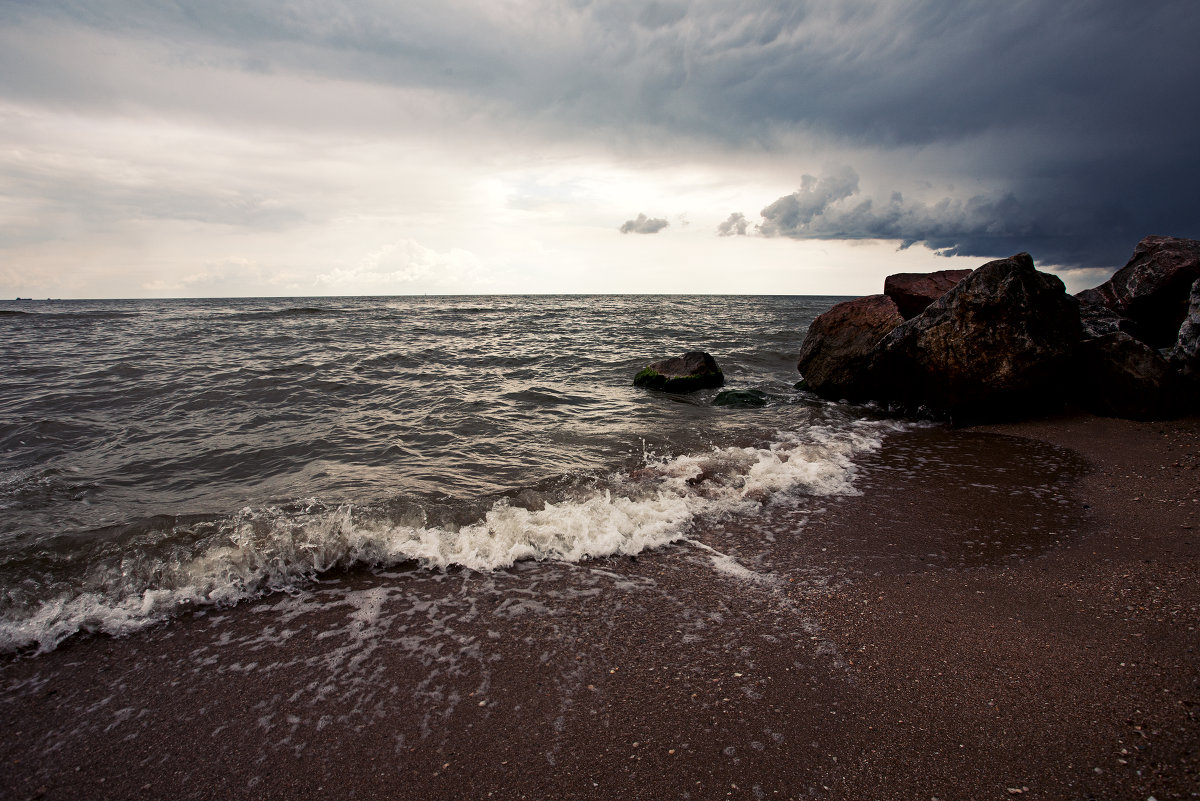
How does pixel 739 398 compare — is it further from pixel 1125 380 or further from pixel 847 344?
pixel 1125 380

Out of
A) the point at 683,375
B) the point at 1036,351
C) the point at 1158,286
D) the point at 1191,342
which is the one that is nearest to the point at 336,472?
the point at 683,375

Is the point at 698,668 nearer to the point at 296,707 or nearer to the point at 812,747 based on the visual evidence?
the point at 812,747

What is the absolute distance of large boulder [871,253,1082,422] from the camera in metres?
7.51

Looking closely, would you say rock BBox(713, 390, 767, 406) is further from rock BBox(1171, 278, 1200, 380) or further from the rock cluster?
rock BBox(1171, 278, 1200, 380)

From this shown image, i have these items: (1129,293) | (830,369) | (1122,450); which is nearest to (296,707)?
(1122,450)

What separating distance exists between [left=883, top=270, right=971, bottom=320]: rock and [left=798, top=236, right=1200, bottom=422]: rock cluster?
227 cm

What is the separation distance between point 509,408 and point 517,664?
23.1 feet

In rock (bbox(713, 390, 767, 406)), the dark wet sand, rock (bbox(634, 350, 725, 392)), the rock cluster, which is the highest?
the rock cluster

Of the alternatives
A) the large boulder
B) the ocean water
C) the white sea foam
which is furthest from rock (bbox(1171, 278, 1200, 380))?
the white sea foam

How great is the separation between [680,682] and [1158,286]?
40.0 ft

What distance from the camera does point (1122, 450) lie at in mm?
6191

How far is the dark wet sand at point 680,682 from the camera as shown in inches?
88.4

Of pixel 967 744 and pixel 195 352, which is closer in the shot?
pixel 967 744

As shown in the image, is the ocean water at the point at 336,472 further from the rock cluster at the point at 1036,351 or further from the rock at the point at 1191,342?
the rock at the point at 1191,342
